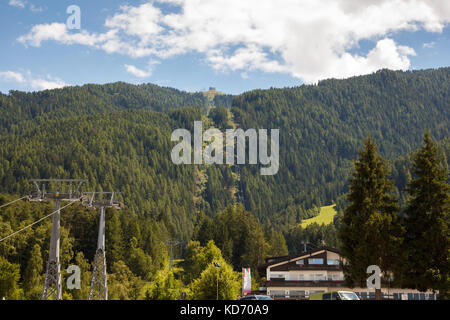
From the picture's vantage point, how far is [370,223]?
42812 mm

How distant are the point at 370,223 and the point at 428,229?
533 cm

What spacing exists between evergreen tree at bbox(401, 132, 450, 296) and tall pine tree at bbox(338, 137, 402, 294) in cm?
157

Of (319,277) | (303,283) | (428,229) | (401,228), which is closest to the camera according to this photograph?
(428,229)

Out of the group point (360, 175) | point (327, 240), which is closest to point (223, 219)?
point (327, 240)

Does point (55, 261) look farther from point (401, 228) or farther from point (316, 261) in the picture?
point (316, 261)

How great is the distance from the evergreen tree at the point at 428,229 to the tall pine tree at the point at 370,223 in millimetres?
1573

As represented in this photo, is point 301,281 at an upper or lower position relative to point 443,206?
lower

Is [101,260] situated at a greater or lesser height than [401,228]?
lesser

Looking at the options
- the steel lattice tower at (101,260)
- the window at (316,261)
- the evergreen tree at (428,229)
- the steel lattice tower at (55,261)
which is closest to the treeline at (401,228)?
the evergreen tree at (428,229)

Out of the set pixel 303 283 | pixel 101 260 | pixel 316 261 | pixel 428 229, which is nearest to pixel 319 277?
pixel 316 261

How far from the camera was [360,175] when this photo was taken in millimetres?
45469

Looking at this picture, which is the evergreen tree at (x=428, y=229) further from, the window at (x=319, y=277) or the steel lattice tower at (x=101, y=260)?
the window at (x=319, y=277)
